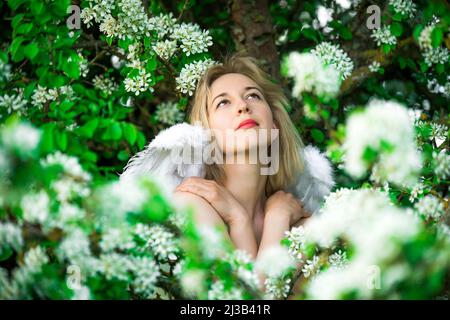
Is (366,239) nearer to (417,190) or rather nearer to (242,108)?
(417,190)

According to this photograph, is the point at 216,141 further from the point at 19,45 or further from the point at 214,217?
the point at 19,45

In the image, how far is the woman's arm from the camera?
6.71 ft

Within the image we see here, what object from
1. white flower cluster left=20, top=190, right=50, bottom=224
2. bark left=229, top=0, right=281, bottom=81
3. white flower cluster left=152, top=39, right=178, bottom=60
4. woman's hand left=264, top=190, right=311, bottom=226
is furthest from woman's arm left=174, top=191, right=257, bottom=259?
bark left=229, top=0, right=281, bottom=81

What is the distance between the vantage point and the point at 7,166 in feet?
4.19

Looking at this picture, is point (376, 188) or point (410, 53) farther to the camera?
point (410, 53)

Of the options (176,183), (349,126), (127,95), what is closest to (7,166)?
(349,126)

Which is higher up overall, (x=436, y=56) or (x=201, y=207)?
(x=436, y=56)

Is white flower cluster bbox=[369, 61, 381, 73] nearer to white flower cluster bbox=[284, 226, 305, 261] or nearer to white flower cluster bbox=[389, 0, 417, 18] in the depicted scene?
white flower cluster bbox=[389, 0, 417, 18]

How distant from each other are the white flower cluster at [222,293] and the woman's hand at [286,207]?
0.78 m

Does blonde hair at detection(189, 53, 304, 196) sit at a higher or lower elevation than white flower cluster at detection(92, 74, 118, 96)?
lower

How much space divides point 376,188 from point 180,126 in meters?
0.77

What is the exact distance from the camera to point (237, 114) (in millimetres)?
2125

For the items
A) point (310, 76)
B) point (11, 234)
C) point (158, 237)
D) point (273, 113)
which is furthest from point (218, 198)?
point (11, 234)

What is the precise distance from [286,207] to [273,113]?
0.37 m
